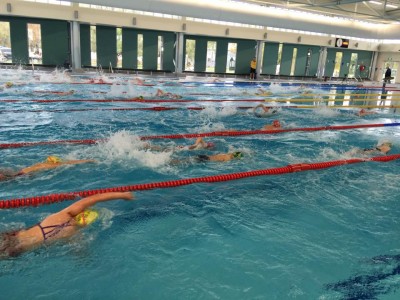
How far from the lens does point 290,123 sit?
8.87 metres

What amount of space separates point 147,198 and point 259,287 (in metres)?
1.81

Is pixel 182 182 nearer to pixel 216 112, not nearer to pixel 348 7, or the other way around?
pixel 216 112

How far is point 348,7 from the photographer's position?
1794 cm

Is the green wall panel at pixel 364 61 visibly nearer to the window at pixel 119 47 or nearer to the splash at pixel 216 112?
the window at pixel 119 47

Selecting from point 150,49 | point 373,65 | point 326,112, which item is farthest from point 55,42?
point 373,65

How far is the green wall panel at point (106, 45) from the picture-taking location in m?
18.8

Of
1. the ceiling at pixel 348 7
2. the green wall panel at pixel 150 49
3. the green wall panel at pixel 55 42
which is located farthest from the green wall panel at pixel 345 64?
the green wall panel at pixel 55 42

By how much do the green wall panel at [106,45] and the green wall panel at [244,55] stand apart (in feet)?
26.5

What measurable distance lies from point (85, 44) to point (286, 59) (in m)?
13.6

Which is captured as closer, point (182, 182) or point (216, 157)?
point (182, 182)

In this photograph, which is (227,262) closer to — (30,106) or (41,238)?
(41,238)

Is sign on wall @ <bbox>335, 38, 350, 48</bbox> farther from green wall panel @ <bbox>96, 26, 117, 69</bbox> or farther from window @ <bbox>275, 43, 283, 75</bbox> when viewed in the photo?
green wall panel @ <bbox>96, 26, 117, 69</bbox>

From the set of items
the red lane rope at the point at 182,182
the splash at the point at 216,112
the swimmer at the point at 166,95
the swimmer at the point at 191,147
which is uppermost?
the swimmer at the point at 166,95

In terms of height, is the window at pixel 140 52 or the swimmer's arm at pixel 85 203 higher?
the window at pixel 140 52
